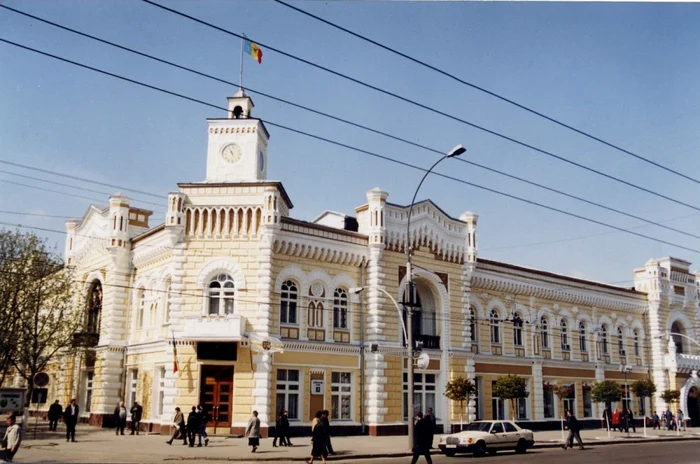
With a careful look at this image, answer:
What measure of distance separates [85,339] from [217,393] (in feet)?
40.7

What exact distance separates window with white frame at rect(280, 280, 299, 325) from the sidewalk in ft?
19.2

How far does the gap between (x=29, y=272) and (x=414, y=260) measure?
2104 centimetres

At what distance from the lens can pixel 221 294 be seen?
33.2 m

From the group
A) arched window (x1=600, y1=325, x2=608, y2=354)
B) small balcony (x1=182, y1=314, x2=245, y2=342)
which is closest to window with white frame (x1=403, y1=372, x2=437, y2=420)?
small balcony (x1=182, y1=314, x2=245, y2=342)

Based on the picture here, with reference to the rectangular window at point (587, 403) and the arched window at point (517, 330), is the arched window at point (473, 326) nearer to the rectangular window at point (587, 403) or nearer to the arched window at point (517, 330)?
the arched window at point (517, 330)

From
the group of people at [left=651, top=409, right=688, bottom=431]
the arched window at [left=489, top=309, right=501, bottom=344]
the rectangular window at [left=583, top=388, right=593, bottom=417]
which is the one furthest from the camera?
the group of people at [left=651, top=409, right=688, bottom=431]

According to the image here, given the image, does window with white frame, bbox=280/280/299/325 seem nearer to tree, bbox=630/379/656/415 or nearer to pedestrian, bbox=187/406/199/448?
pedestrian, bbox=187/406/199/448

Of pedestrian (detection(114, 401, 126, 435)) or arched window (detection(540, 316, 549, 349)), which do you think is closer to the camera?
pedestrian (detection(114, 401, 126, 435))

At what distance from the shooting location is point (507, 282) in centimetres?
4544

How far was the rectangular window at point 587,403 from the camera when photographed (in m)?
48.5

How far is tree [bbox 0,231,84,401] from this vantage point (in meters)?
36.2

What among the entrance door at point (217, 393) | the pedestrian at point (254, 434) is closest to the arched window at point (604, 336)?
the entrance door at point (217, 393)

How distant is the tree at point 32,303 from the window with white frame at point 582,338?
1335 inches

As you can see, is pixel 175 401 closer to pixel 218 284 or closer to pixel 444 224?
pixel 218 284
